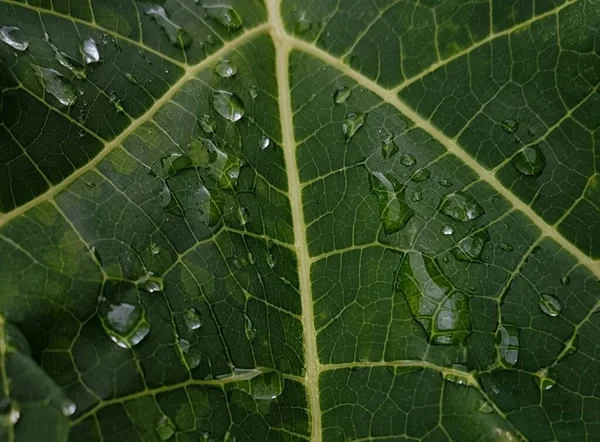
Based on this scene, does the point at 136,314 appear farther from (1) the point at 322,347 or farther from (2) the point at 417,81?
(2) the point at 417,81

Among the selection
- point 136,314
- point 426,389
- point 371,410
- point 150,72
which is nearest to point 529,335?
point 426,389

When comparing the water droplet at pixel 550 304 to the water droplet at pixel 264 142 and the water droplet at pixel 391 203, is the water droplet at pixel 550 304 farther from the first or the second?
the water droplet at pixel 264 142

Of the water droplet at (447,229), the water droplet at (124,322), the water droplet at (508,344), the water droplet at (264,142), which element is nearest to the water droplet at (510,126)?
the water droplet at (447,229)

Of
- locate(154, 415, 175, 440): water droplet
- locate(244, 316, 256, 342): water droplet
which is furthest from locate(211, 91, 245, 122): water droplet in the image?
locate(154, 415, 175, 440): water droplet

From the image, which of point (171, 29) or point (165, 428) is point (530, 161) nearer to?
point (171, 29)

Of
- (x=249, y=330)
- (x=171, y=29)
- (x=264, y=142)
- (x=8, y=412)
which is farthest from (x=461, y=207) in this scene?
(x=8, y=412)

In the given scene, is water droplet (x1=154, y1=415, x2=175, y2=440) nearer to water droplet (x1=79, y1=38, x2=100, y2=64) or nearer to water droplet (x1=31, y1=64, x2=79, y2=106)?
water droplet (x1=31, y1=64, x2=79, y2=106)
